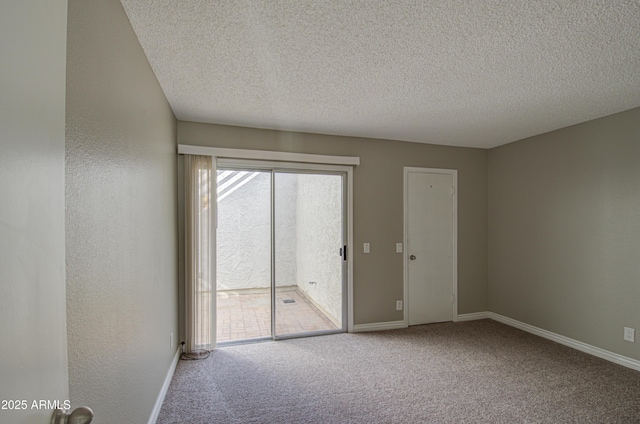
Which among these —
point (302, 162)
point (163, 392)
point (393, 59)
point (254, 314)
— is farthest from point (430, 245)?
point (163, 392)

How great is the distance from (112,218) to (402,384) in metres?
2.58

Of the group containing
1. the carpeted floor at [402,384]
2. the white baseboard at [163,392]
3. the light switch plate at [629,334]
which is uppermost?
the light switch plate at [629,334]

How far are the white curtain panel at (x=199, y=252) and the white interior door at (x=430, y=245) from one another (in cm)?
254

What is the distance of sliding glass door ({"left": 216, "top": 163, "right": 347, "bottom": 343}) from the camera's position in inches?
147

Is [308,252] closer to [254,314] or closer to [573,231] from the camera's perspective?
[254,314]

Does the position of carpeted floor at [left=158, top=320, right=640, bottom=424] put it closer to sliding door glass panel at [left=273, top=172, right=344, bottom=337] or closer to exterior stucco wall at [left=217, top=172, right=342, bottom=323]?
sliding door glass panel at [left=273, top=172, right=344, bottom=337]

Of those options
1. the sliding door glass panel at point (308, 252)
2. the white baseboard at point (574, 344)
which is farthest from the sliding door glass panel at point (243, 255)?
the white baseboard at point (574, 344)

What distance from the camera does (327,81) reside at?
247cm

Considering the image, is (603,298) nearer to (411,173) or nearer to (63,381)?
(411,173)

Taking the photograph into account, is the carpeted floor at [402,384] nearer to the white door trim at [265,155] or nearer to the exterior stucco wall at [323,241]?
the exterior stucco wall at [323,241]

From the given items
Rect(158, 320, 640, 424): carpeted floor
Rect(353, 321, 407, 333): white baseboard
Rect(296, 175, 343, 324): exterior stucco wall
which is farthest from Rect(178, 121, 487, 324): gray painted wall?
Rect(158, 320, 640, 424): carpeted floor

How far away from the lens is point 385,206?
14.0ft

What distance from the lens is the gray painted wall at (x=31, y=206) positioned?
548 millimetres

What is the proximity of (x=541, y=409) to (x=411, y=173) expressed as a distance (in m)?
2.87
